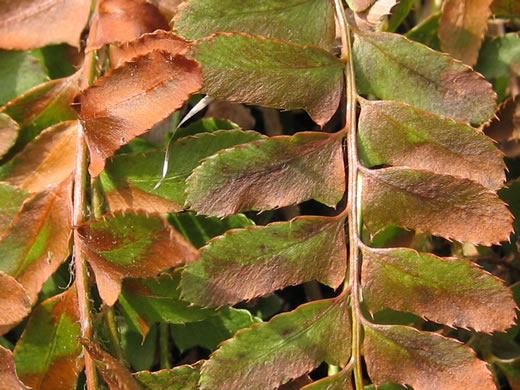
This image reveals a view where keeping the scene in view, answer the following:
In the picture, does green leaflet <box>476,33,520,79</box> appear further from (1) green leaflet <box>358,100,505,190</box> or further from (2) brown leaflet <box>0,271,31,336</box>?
(2) brown leaflet <box>0,271,31,336</box>

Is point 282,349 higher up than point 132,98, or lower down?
lower down

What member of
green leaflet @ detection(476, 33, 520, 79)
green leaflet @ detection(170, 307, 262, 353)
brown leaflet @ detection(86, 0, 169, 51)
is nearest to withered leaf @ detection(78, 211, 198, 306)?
green leaflet @ detection(170, 307, 262, 353)

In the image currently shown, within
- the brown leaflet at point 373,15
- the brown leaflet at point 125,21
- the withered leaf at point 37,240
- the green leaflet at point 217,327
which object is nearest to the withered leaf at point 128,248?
the withered leaf at point 37,240

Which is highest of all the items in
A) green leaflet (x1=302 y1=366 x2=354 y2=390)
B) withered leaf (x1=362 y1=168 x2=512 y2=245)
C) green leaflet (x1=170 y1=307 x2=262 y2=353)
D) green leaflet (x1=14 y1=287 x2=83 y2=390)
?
withered leaf (x1=362 y1=168 x2=512 y2=245)

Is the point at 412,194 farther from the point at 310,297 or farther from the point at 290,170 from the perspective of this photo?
the point at 310,297

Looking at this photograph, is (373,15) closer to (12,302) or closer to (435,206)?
(435,206)

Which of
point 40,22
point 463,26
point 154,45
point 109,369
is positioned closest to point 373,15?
point 463,26

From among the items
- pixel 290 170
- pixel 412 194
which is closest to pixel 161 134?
pixel 290 170

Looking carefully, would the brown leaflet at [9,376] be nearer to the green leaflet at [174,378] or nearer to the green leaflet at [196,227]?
the green leaflet at [174,378]
